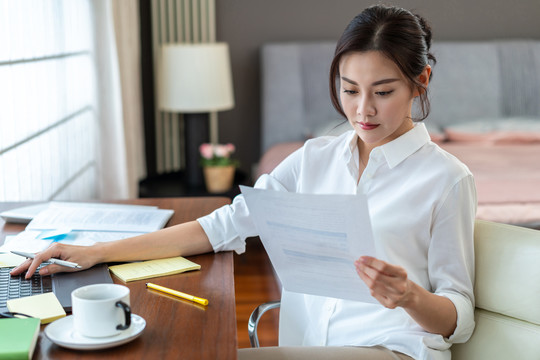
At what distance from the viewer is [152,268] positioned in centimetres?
119

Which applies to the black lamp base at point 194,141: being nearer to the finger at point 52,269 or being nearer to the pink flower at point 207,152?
the pink flower at point 207,152

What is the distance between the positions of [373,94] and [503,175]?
1752 mm

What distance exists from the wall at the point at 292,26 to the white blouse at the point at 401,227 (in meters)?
2.53

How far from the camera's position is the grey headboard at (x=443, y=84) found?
367cm

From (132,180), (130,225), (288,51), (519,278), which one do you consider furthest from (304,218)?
(288,51)

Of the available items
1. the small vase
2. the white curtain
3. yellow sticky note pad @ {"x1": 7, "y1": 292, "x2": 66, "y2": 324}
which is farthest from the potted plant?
yellow sticky note pad @ {"x1": 7, "y1": 292, "x2": 66, "y2": 324}

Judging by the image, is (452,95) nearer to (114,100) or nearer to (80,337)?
(114,100)

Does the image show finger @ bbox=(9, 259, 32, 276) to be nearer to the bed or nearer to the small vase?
the small vase

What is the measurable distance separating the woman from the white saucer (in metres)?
0.25

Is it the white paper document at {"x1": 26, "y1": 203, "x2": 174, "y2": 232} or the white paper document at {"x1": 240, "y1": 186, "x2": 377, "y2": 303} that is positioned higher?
the white paper document at {"x1": 240, "y1": 186, "x2": 377, "y2": 303}

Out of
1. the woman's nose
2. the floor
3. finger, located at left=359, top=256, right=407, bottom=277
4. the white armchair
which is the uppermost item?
the woman's nose

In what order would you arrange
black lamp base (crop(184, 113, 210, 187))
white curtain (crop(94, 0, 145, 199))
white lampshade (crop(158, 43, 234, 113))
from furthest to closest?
black lamp base (crop(184, 113, 210, 187)) < white lampshade (crop(158, 43, 234, 113)) < white curtain (crop(94, 0, 145, 199))

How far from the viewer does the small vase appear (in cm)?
319

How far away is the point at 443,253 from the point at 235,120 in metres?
2.83
